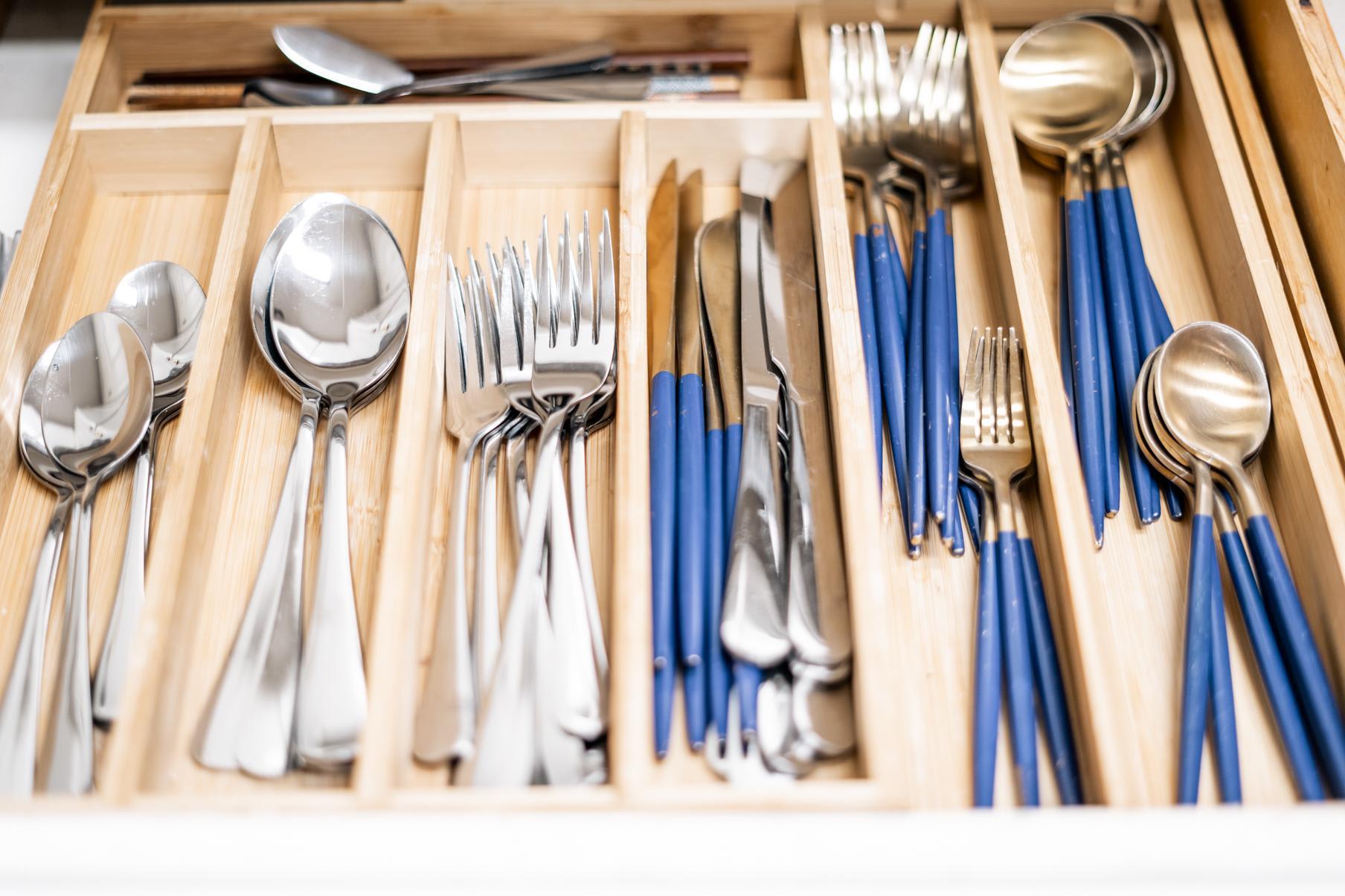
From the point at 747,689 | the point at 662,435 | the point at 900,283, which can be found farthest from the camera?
the point at 900,283

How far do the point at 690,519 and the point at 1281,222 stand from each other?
51cm

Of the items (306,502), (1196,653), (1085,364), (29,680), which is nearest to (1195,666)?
(1196,653)

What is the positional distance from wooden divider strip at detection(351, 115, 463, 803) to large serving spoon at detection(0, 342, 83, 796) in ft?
0.66

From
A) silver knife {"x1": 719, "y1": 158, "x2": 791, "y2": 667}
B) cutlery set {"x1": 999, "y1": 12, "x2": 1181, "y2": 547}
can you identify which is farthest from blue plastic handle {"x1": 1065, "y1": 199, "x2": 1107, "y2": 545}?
silver knife {"x1": 719, "y1": 158, "x2": 791, "y2": 667}

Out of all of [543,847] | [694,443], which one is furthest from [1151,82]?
[543,847]

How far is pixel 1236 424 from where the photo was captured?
0.68 meters

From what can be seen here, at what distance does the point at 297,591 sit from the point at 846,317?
42 centimetres

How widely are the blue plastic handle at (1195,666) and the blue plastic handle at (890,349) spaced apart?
0.61 ft

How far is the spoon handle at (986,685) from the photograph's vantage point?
1.91 feet

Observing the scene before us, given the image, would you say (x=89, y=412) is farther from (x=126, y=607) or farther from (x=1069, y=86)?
(x=1069, y=86)

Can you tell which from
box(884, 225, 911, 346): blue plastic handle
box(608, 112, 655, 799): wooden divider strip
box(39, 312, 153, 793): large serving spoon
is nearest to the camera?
box(608, 112, 655, 799): wooden divider strip

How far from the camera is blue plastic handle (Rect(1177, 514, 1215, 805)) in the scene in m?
0.57

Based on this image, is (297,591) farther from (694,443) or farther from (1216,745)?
(1216,745)

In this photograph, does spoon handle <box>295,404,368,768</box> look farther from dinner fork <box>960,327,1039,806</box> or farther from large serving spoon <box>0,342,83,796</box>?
dinner fork <box>960,327,1039,806</box>
